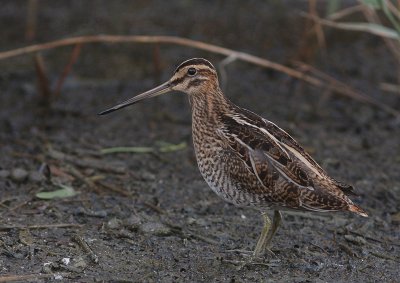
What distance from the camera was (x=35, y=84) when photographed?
27.0ft

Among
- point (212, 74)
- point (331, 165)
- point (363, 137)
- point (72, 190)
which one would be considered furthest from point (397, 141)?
point (72, 190)

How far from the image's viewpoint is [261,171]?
490cm

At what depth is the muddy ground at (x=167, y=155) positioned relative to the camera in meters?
5.00

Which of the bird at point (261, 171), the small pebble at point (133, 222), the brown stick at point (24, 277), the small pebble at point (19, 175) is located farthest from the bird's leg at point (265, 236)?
the small pebble at point (19, 175)

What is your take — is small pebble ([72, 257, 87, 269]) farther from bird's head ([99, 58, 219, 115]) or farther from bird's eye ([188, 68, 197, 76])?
bird's eye ([188, 68, 197, 76])

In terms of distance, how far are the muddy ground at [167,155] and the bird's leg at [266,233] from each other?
0.24 ft

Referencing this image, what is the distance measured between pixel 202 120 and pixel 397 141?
107 inches

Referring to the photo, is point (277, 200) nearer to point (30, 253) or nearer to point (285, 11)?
point (30, 253)

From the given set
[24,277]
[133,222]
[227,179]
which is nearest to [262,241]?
[227,179]

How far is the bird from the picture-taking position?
488 centimetres

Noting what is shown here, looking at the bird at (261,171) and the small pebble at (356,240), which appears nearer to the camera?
the bird at (261,171)

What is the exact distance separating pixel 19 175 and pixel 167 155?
128cm

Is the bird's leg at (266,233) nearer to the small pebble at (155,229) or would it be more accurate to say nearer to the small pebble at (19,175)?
the small pebble at (155,229)

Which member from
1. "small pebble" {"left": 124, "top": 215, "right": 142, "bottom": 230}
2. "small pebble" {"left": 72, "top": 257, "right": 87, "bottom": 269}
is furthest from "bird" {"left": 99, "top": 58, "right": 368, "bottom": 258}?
"small pebble" {"left": 72, "top": 257, "right": 87, "bottom": 269}
